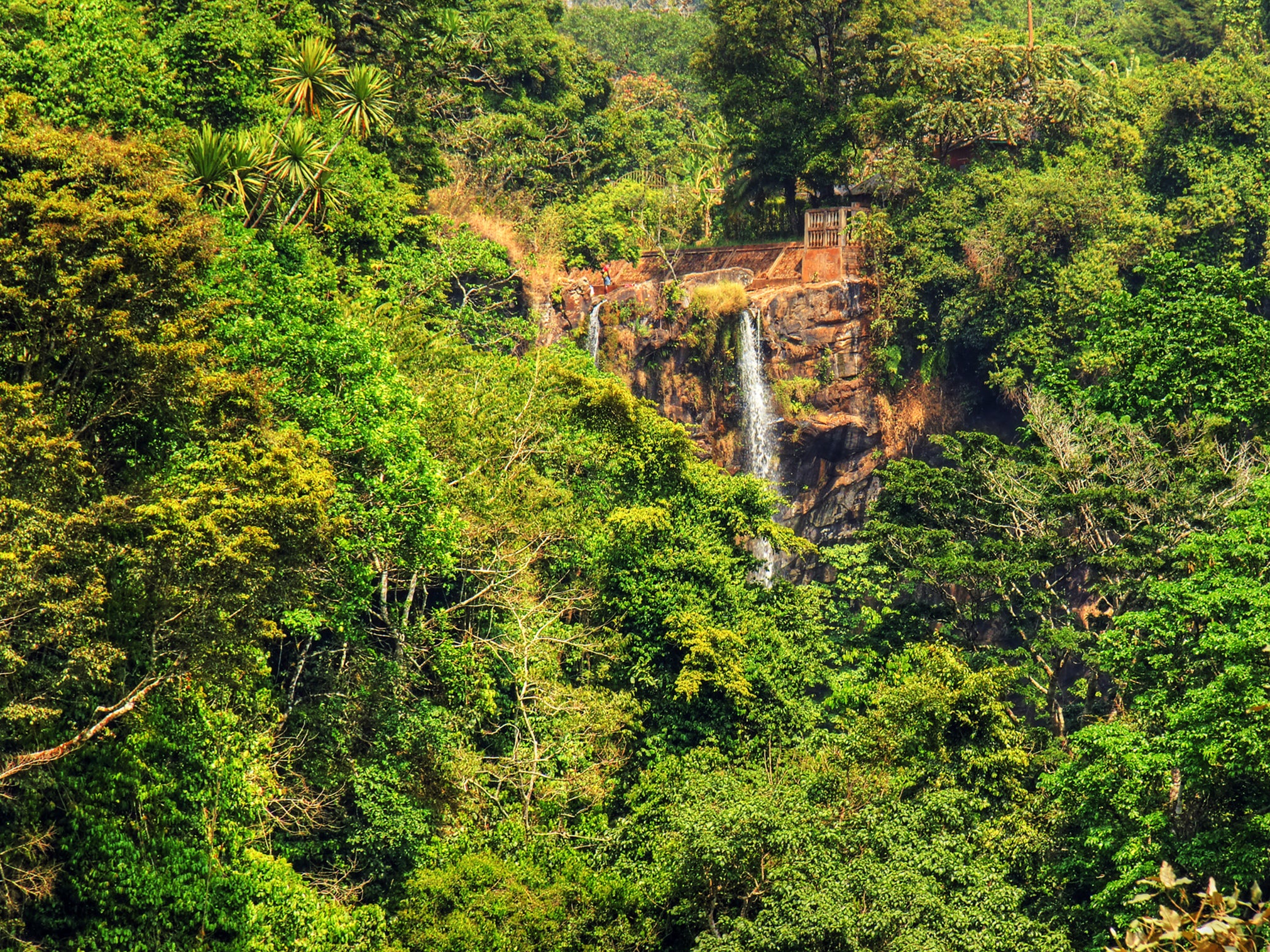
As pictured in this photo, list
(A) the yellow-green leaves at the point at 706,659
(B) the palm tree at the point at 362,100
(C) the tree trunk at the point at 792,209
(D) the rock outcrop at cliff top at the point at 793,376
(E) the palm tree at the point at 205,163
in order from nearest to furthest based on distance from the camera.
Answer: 1. (E) the palm tree at the point at 205,163
2. (A) the yellow-green leaves at the point at 706,659
3. (B) the palm tree at the point at 362,100
4. (D) the rock outcrop at cliff top at the point at 793,376
5. (C) the tree trunk at the point at 792,209

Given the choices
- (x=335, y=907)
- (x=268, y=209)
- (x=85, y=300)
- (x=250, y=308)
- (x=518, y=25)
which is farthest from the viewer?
(x=518, y=25)

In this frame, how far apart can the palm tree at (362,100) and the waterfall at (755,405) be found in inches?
561

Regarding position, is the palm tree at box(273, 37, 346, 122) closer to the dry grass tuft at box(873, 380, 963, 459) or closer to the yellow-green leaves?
the yellow-green leaves

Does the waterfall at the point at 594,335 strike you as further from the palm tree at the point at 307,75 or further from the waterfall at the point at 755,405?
the palm tree at the point at 307,75

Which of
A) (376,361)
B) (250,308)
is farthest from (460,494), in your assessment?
(250,308)

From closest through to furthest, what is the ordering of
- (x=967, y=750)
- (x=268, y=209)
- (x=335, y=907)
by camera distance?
1. (x=335, y=907)
2. (x=967, y=750)
3. (x=268, y=209)

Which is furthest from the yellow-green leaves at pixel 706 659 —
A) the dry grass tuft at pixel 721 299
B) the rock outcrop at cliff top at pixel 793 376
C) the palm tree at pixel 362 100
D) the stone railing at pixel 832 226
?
the stone railing at pixel 832 226

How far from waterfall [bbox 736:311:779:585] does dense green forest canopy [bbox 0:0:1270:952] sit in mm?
3433

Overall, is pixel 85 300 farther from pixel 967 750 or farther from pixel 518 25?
pixel 518 25

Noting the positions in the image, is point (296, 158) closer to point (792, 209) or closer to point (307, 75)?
point (307, 75)

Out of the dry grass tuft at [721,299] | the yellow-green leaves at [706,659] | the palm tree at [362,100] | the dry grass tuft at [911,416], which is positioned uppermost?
the palm tree at [362,100]

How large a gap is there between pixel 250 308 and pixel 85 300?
208 inches

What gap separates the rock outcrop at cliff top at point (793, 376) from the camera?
3991 cm

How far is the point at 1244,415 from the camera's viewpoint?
27.8m
